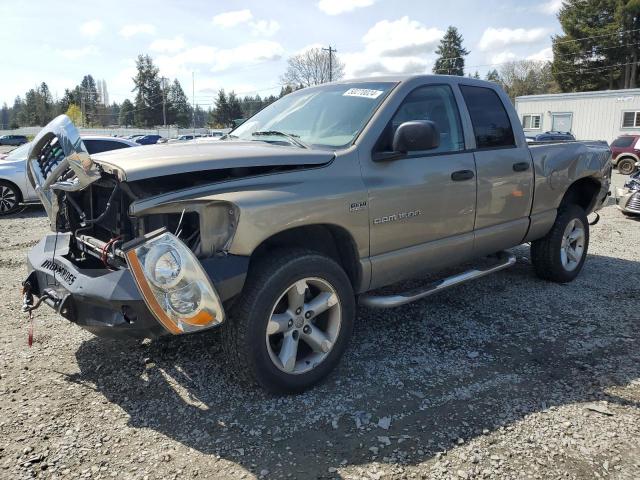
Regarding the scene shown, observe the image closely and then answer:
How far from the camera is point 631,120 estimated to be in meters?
30.3

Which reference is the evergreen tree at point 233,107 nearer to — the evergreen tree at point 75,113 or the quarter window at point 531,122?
the evergreen tree at point 75,113

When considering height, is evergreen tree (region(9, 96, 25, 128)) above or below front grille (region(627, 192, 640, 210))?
above

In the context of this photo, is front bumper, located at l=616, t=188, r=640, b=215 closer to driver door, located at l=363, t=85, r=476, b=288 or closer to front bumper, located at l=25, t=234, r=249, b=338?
driver door, located at l=363, t=85, r=476, b=288

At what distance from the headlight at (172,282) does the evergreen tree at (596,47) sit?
53.7m

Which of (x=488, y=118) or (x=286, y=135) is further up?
(x=488, y=118)

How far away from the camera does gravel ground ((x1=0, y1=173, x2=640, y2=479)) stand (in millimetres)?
2535

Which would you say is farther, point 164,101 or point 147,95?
point 147,95

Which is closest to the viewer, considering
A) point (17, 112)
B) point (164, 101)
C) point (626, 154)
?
point (626, 154)

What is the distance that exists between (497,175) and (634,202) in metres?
7.11

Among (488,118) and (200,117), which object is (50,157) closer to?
(488,118)

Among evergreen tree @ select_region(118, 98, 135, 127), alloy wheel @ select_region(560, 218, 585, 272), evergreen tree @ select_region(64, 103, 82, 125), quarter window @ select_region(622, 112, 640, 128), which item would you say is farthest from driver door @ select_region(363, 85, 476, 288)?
evergreen tree @ select_region(118, 98, 135, 127)

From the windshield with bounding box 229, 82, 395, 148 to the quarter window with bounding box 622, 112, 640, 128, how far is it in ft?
107

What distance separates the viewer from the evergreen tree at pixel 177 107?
8469 centimetres

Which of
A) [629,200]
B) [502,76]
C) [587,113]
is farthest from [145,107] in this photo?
[629,200]
